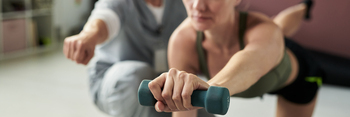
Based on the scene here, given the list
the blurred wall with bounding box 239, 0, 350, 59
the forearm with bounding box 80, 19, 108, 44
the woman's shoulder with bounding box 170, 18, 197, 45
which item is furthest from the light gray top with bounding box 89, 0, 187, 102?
the blurred wall with bounding box 239, 0, 350, 59

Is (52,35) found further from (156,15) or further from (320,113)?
(320,113)

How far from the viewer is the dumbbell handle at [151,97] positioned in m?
0.30

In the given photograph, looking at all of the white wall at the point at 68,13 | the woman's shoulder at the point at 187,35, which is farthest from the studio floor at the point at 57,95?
the white wall at the point at 68,13

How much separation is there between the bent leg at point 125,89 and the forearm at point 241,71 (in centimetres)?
27

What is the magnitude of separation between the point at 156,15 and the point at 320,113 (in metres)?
0.52

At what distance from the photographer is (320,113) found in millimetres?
926

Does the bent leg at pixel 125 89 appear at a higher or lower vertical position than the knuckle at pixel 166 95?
lower

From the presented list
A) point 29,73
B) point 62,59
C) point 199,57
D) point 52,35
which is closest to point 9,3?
point 52,35

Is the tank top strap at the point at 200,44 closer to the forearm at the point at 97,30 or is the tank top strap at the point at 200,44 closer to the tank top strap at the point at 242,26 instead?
the tank top strap at the point at 242,26

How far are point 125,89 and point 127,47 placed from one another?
150 mm

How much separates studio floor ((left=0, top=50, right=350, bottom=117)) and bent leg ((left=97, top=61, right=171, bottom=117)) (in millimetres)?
184

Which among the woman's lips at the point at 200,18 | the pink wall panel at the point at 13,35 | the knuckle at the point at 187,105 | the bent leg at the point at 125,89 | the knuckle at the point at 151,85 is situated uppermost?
the woman's lips at the point at 200,18

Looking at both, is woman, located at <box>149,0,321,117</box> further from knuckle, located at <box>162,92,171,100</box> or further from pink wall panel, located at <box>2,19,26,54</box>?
pink wall panel, located at <box>2,19,26,54</box>

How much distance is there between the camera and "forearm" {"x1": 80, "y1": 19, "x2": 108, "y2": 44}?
558 millimetres
